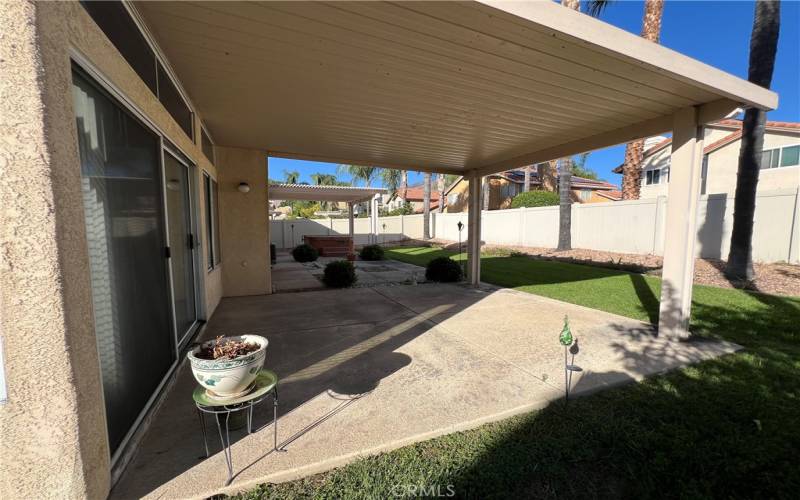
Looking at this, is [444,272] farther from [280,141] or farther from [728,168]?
[728,168]

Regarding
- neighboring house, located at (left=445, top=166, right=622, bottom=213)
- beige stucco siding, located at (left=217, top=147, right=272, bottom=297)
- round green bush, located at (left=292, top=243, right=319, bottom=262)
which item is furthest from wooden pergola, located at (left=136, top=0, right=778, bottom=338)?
neighboring house, located at (left=445, top=166, right=622, bottom=213)

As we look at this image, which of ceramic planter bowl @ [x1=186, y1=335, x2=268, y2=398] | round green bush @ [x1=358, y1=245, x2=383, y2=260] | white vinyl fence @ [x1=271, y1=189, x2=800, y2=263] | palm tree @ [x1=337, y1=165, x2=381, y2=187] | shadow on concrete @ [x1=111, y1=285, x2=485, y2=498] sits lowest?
shadow on concrete @ [x1=111, y1=285, x2=485, y2=498]

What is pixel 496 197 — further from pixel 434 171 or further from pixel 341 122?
pixel 341 122

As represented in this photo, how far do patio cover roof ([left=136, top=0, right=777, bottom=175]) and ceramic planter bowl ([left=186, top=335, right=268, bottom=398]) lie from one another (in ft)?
7.70

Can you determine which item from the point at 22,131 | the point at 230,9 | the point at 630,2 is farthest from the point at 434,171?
the point at 630,2

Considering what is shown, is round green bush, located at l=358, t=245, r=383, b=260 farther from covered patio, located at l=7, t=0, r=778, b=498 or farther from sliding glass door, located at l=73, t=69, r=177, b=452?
sliding glass door, located at l=73, t=69, r=177, b=452

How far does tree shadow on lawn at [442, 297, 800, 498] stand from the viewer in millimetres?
1923

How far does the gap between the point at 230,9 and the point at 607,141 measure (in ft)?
17.3

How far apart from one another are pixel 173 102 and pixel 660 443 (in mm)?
5149

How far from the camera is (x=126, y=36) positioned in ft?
7.72

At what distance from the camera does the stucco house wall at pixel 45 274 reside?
4.49ft

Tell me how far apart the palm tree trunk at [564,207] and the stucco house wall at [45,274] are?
14694mm

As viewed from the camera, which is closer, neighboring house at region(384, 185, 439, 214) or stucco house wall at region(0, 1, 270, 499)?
stucco house wall at region(0, 1, 270, 499)

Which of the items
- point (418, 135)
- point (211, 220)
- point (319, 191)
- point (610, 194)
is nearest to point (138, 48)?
point (211, 220)
